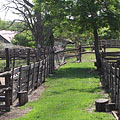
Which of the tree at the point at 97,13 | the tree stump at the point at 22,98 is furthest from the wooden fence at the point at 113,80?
the tree at the point at 97,13

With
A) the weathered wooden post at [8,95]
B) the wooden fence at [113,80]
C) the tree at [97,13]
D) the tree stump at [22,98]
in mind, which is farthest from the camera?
the tree at [97,13]

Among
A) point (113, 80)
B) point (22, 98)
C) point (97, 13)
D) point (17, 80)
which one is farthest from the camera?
point (97, 13)

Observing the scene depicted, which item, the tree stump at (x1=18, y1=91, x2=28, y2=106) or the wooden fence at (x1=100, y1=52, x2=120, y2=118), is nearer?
the wooden fence at (x1=100, y1=52, x2=120, y2=118)

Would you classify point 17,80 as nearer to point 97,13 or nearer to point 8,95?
point 8,95

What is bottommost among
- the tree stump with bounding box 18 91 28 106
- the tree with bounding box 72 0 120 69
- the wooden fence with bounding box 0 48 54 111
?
the tree stump with bounding box 18 91 28 106

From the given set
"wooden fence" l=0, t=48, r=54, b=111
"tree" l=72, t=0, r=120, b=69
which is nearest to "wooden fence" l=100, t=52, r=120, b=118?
"wooden fence" l=0, t=48, r=54, b=111

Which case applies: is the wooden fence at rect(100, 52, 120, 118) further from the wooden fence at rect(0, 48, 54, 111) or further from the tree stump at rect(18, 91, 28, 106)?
the wooden fence at rect(0, 48, 54, 111)

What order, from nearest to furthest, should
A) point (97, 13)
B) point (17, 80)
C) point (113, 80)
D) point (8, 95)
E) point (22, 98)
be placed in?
point (8, 95) < point (113, 80) < point (22, 98) < point (17, 80) < point (97, 13)

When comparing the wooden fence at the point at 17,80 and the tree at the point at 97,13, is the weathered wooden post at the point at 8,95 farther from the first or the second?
the tree at the point at 97,13

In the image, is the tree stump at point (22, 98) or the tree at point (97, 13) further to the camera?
the tree at point (97, 13)

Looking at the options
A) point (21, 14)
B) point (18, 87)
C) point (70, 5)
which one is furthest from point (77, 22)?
point (21, 14)

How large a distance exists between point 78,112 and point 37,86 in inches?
294

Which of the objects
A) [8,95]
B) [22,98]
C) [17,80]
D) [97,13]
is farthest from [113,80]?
[97,13]

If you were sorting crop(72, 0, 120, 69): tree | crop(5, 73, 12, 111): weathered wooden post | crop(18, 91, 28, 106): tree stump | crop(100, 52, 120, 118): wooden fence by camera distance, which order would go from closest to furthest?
crop(100, 52, 120, 118): wooden fence, crop(5, 73, 12, 111): weathered wooden post, crop(18, 91, 28, 106): tree stump, crop(72, 0, 120, 69): tree
